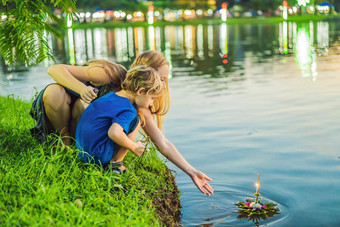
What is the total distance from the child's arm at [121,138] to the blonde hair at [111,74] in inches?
31.8

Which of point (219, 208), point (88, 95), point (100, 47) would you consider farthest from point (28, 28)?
point (100, 47)

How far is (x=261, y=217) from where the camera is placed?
16.1 feet

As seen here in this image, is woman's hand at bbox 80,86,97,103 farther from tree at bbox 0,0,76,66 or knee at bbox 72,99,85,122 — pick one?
tree at bbox 0,0,76,66

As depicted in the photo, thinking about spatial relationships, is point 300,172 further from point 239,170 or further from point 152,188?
point 152,188

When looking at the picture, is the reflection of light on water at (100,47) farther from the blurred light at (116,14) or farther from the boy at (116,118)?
the blurred light at (116,14)

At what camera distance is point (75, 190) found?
13.7 feet

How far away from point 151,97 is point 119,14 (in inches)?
4609

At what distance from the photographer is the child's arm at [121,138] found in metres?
4.14

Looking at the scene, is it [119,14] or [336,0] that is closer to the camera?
[336,0]

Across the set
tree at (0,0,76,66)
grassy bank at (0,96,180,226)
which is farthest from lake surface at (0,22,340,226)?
tree at (0,0,76,66)

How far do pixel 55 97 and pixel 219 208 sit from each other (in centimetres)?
182

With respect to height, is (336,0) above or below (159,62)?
above

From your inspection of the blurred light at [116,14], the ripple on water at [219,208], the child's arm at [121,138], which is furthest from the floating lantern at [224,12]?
the child's arm at [121,138]

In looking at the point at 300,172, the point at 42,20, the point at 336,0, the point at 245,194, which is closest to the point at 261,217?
the point at 245,194
